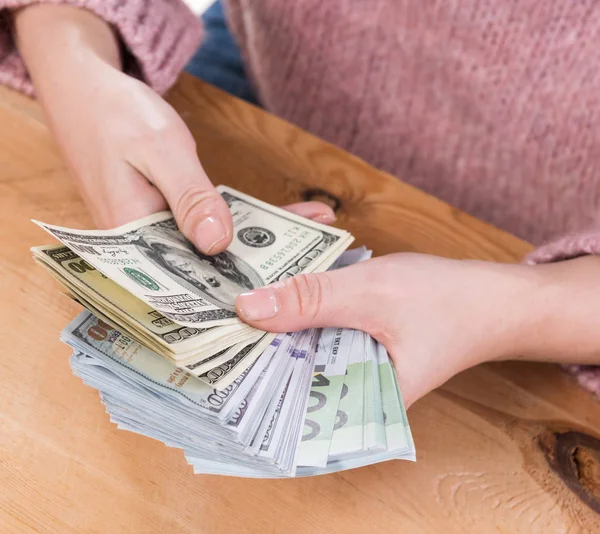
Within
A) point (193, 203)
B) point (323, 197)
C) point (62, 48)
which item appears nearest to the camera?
point (193, 203)

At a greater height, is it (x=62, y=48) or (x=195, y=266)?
(x=62, y=48)

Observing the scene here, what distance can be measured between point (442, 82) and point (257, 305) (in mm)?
559

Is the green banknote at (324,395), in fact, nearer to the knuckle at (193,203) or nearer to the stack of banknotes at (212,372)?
the stack of banknotes at (212,372)

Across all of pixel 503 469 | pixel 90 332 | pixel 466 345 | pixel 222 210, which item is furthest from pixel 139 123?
pixel 503 469

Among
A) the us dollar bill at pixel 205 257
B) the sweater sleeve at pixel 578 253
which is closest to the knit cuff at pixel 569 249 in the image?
the sweater sleeve at pixel 578 253

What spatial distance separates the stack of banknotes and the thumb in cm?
2

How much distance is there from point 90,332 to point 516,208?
0.71m

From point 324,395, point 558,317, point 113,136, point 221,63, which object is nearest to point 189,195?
point 113,136

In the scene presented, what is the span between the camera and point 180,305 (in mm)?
498

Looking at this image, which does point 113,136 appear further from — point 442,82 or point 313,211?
point 442,82

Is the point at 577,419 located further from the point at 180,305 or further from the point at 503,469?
the point at 180,305

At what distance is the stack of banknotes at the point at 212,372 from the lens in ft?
1.51

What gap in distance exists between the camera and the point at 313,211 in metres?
0.71

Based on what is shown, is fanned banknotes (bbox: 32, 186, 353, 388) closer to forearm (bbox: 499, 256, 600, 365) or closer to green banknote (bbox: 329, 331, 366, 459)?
green banknote (bbox: 329, 331, 366, 459)
